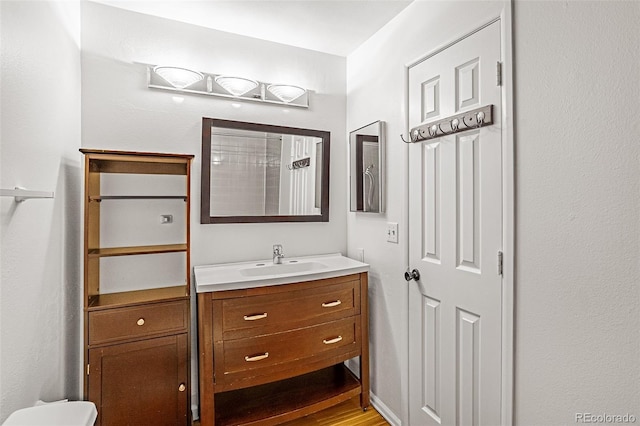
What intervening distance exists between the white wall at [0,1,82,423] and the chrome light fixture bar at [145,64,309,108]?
1.45 ft

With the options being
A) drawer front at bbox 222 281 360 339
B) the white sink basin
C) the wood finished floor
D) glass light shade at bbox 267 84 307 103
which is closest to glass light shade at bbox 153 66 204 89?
glass light shade at bbox 267 84 307 103

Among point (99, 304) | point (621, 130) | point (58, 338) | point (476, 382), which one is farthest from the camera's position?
point (99, 304)

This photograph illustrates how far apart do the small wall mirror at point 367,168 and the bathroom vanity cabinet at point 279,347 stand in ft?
1.67

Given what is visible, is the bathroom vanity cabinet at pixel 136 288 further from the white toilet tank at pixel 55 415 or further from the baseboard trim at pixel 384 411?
the baseboard trim at pixel 384 411

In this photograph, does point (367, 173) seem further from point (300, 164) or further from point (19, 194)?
point (19, 194)

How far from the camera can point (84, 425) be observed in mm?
1211

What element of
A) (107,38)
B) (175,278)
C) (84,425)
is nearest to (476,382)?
(84,425)

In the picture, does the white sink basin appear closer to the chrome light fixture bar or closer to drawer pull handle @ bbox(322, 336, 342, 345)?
drawer pull handle @ bbox(322, 336, 342, 345)

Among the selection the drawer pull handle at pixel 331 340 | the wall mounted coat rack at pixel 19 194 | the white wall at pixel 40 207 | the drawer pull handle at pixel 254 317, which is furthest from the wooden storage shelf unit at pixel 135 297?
the drawer pull handle at pixel 331 340

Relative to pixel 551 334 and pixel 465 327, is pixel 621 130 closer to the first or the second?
pixel 551 334

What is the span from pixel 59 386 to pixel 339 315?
1515 mm

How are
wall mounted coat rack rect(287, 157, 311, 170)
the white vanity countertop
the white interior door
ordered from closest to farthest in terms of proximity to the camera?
the white interior door → the white vanity countertop → wall mounted coat rack rect(287, 157, 311, 170)

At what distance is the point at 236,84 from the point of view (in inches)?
86.7

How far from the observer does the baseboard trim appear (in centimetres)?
205
